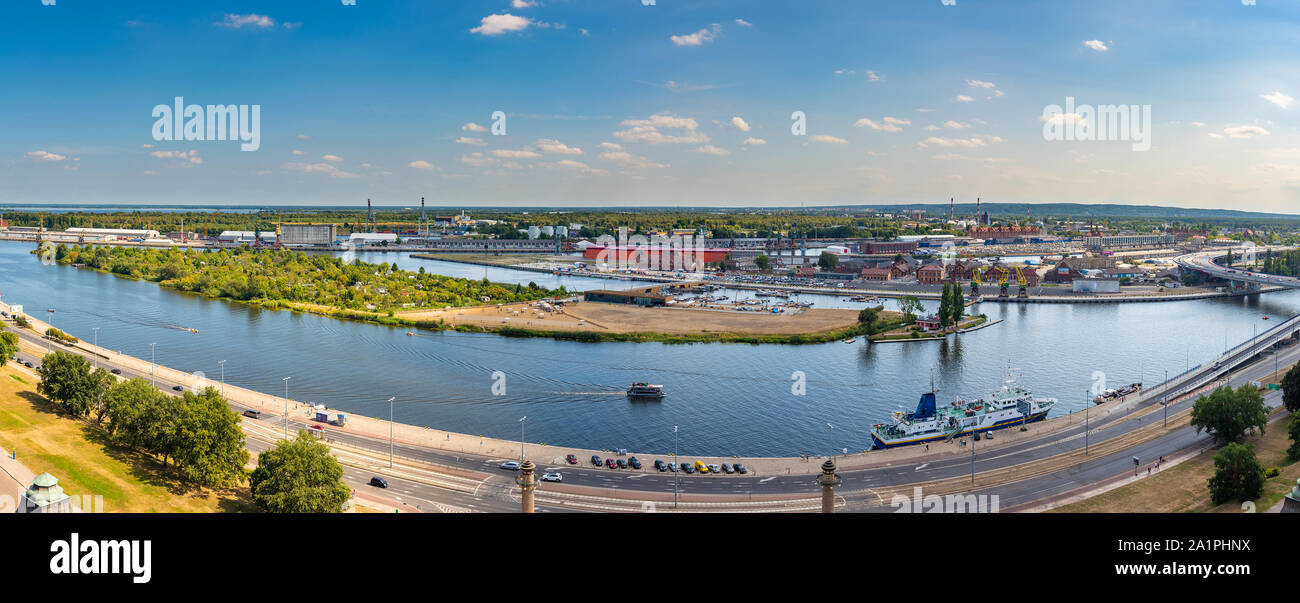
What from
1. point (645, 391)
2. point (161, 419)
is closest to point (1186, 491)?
point (645, 391)

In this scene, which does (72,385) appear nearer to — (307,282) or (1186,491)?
(1186,491)

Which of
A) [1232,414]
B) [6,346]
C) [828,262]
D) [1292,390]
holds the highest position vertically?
[828,262]

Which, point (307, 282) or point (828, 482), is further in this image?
Answer: point (307, 282)

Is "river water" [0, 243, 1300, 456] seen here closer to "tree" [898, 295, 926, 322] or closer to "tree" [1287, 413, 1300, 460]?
"tree" [898, 295, 926, 322]

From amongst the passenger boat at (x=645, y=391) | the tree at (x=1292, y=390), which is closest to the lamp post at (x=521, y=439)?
the passenger boat at (x=645, y=391)
